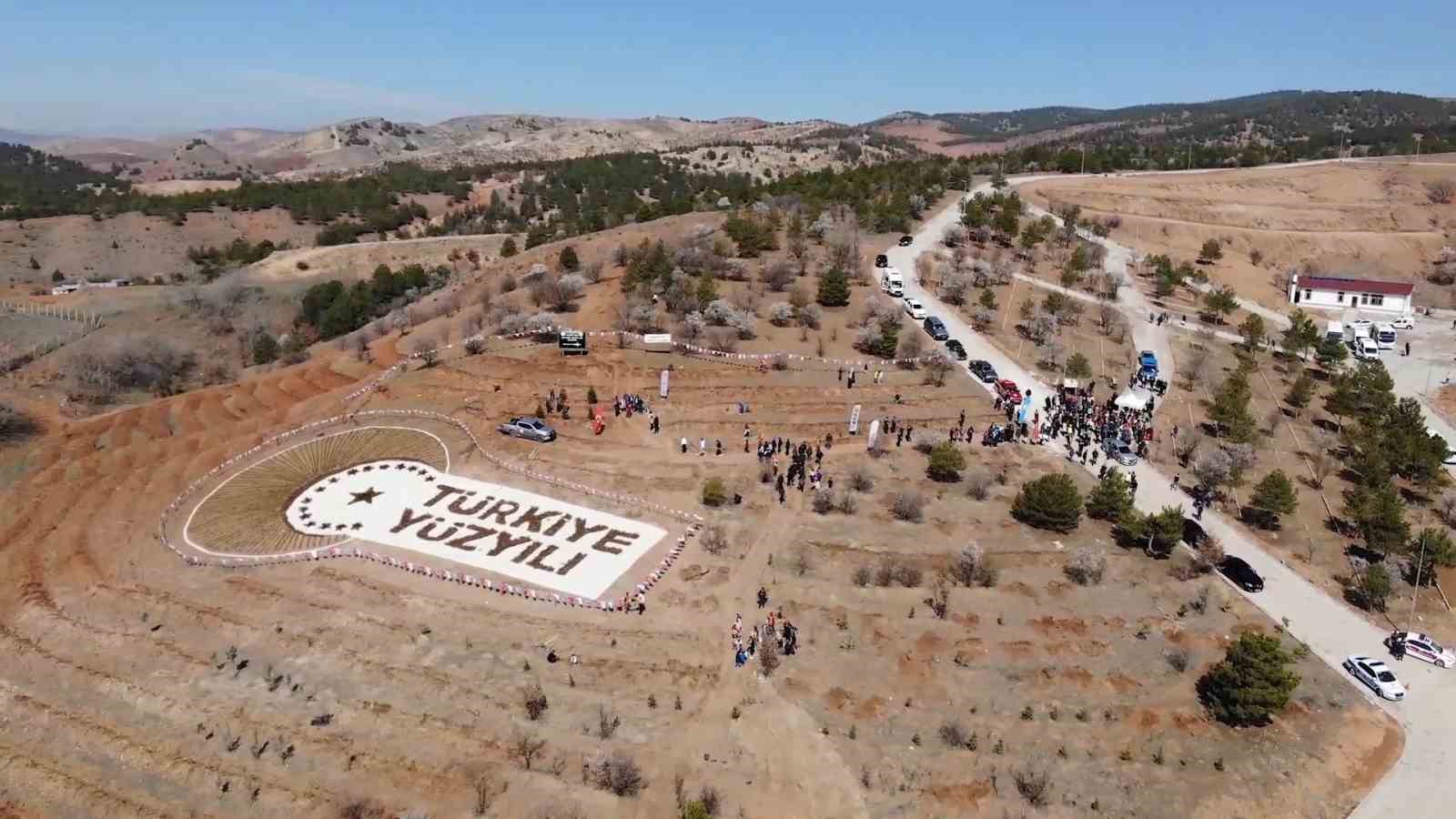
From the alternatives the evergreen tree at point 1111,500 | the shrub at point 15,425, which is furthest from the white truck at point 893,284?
the shrub at point 15,425

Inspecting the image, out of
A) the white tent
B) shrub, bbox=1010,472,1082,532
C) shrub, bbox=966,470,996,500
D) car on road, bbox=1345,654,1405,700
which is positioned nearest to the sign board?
shrub, bbox=966,470,996,500

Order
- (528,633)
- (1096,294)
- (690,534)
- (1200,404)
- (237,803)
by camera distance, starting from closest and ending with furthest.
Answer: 1. (237,803)
2. (528,633)
3. (690,534)
4. (1200,404)
5. (1096,294)

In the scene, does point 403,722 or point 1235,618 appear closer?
point 403,722

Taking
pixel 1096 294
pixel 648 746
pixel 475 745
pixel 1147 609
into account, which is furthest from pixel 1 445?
pixel 1096 294

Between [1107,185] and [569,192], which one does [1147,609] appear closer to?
[1107,185]

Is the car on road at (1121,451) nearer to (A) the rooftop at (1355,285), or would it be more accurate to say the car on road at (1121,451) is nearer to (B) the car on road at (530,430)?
(B) the car on road at (530,430)

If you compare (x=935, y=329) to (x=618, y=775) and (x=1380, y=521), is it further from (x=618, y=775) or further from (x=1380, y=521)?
(x=618, y=775)

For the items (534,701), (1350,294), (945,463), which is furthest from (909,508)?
(1350,294)
